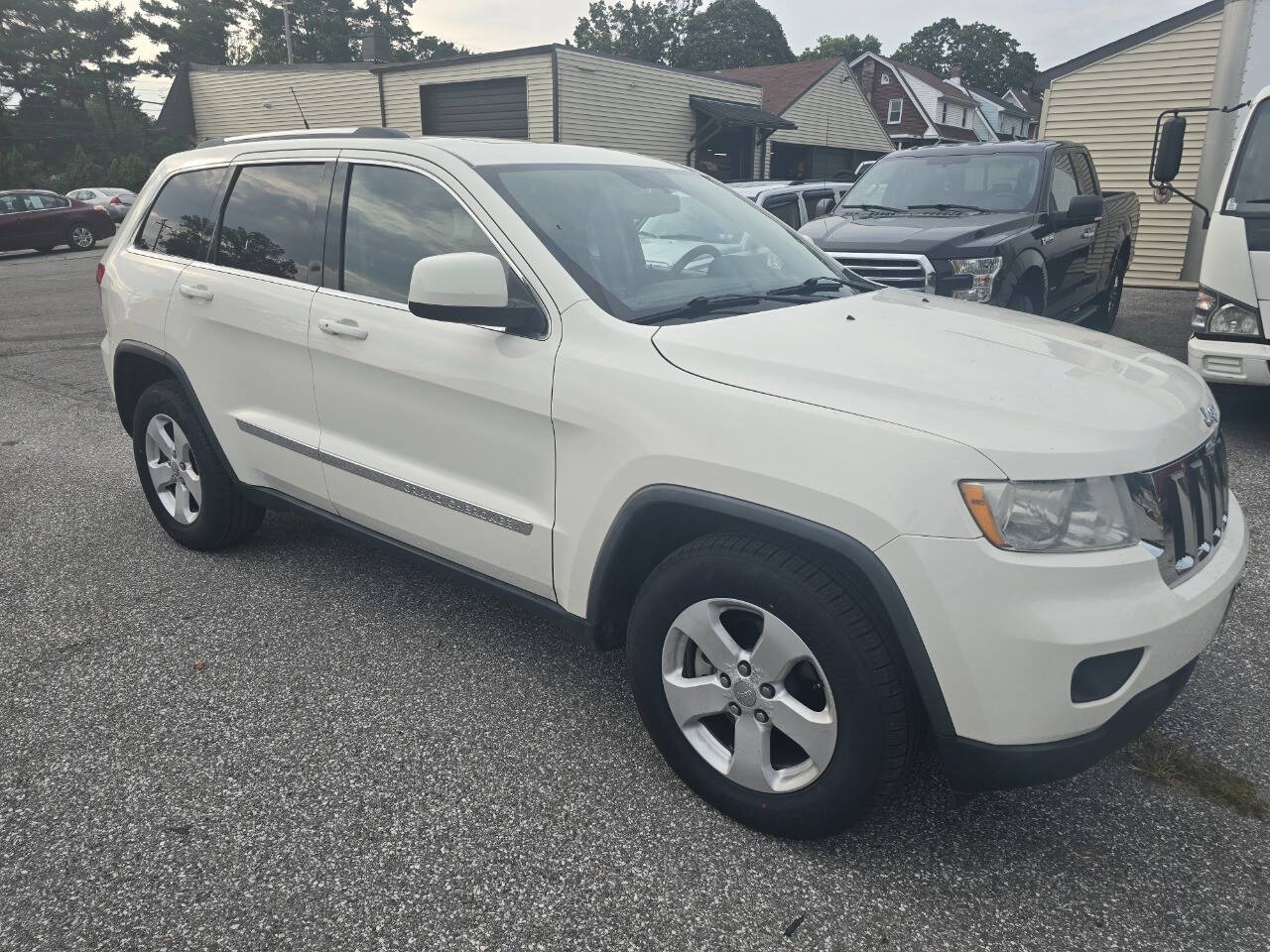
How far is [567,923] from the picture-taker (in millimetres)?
2146

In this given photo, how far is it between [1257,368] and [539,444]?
4.69 metres

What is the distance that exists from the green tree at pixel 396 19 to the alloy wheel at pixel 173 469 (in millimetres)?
66950

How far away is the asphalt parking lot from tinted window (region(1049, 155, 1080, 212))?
4.12 m

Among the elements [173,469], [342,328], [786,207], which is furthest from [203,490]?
[786,207]

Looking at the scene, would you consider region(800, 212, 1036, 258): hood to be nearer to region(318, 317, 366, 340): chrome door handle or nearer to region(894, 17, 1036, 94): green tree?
region(318, 317, 366, 340): chrome door handle

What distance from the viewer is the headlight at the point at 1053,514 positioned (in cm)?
194

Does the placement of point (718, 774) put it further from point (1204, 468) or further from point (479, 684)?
point (1204, 468)

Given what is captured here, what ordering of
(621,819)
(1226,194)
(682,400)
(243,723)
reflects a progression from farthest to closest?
(1226,194) → (243,723) → (621,819) → (682,400)

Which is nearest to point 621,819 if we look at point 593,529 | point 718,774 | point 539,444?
point 718,774

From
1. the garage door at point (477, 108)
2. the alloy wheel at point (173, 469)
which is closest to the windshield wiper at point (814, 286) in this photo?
the alloy wheel at point (173, 469)

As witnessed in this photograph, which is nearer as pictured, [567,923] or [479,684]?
[567,923]

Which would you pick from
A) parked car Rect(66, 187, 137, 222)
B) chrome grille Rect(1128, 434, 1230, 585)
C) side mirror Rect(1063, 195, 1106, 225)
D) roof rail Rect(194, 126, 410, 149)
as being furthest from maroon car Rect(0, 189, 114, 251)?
chrome grille Rect(1128, 434, 1230, 585)

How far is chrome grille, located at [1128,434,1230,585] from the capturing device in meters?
2.06

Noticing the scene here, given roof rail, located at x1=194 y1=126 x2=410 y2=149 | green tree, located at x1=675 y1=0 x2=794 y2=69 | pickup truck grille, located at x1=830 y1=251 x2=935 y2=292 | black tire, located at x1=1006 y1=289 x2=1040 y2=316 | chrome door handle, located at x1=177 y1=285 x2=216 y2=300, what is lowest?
black tire, located at x1=1006 y1=289 x2=1040 y2=316
